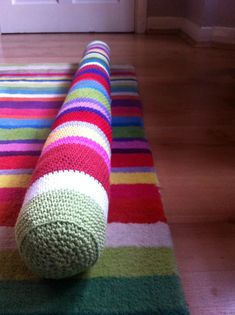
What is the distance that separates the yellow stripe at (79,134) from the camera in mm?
508

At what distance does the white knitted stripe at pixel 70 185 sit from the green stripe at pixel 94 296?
0.09m

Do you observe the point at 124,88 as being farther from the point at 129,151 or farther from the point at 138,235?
the point at 138,235

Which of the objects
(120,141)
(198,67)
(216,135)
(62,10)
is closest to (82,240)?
(120,141)

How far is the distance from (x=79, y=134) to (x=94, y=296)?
23cm

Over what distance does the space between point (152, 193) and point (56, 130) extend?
0.19 meters

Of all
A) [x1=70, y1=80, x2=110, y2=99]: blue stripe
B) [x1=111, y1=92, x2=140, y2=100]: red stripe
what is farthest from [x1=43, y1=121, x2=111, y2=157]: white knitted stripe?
[x1=111, y1=92, x2=140, y2=100]: red stripe

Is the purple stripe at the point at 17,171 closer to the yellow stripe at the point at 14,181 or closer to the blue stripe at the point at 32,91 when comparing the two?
the yellow stripe at the point at 14,181

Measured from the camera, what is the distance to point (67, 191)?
0.39 meters

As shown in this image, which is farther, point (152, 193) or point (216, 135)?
point (216, 135)

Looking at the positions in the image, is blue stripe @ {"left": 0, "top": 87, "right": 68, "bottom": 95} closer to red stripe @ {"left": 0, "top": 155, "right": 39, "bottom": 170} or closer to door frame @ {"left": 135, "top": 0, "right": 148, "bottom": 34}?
red stripe @ {"left": 0, "top": 155, "right": 39, "bottom": 170}

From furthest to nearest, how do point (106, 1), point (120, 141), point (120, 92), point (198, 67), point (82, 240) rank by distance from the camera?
point (106, 1)
point (198, 67)
point (120, 92)
point (120, 141)
point (82, 240)

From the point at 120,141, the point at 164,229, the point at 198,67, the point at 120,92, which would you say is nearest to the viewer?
the point at 164,229

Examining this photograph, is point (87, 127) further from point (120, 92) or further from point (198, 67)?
point (198, 67)

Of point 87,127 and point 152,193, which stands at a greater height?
point 87,127
